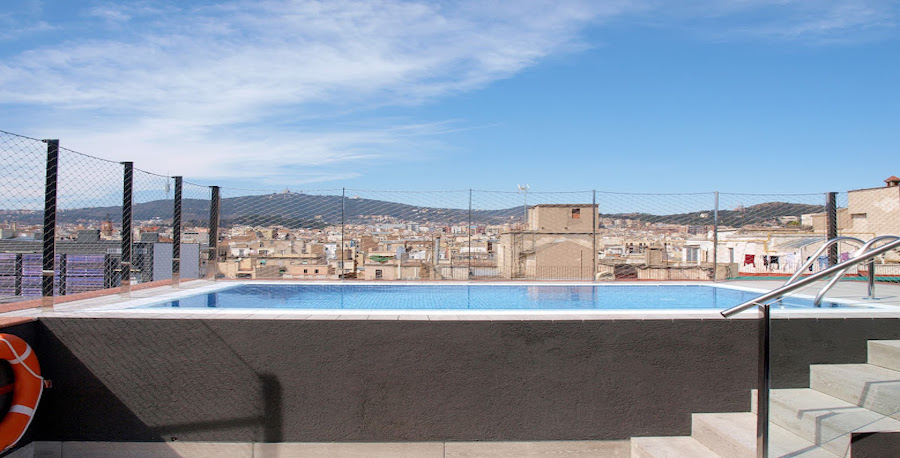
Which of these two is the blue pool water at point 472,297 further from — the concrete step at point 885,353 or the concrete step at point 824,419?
the concrete step at point 824,419

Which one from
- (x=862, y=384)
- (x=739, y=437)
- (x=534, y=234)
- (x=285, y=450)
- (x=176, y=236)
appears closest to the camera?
(x=862, y=384)

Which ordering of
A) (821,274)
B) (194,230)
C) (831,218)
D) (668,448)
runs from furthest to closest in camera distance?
(831,218) < (194,230) < (668,448) < (821,274)

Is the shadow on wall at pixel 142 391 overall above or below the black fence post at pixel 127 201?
below

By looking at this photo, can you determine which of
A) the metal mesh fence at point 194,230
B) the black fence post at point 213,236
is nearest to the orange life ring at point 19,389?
the metal mesh fence at point 194,230

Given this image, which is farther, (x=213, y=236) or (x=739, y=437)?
(x=213, y=236)

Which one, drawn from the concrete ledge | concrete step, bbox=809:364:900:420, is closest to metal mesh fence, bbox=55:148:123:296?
the concrete ledge

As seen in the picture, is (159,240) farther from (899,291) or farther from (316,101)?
(899,291)

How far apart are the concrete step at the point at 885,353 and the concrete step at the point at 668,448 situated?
4.40 feet

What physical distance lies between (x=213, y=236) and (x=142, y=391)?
3.96 m

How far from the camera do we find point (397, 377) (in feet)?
13.4

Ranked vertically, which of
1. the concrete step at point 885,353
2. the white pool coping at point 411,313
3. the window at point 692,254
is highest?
the window at point 692,254

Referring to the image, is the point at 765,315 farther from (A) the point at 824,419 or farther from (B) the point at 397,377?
(B) the point at 397,377

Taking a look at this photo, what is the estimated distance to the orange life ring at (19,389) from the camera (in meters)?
3.48

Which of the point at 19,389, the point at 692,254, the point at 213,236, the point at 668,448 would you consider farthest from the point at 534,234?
the point at 19,389
